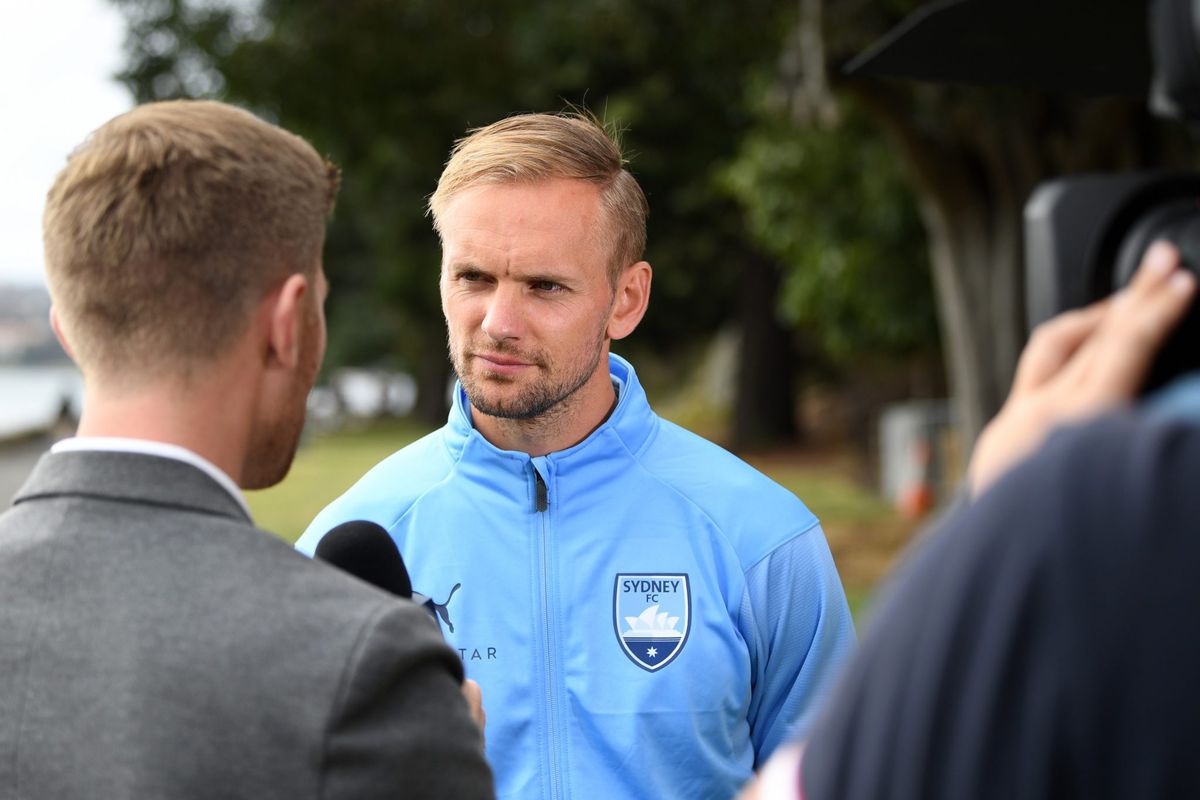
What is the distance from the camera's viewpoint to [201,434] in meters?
A: 1.68

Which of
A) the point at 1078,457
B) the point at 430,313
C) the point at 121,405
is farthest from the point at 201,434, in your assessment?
the point at 430,313

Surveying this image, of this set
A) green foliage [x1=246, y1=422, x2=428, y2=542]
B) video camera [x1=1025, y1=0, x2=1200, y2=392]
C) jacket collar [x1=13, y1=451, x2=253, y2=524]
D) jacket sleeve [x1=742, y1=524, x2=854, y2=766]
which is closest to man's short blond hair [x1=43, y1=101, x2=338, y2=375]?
jacket collar [x1=13, y1=451, x2=253, y2=524]

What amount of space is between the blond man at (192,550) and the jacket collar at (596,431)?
113 centimetres

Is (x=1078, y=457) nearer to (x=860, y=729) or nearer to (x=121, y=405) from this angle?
(x=860, y=729)

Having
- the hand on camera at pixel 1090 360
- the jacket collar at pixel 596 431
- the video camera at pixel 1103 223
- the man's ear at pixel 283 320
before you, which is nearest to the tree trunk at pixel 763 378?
the jacket collar at pixel 596 431

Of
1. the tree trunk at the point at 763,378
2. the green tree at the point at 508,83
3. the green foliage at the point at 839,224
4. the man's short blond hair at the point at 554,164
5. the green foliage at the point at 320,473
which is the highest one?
the green tree at the point at 508,83

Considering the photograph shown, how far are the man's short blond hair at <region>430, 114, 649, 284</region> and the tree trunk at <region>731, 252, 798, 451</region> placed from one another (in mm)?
21394

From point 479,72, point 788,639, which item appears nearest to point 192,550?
point 788,639

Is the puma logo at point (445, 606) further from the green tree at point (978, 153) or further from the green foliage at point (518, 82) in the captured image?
the green foliage at point (518, 82)

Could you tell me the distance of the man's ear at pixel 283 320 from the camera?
5.63 ft

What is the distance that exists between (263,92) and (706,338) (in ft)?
54.5

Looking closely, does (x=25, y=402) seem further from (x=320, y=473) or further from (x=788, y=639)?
(x=788, y=639)

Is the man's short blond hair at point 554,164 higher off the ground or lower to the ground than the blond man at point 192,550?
higher

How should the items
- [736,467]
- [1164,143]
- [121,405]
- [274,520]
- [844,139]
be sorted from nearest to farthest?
[121,405]
[736,467]
[1164,143]
[844,139]
[274,520]
